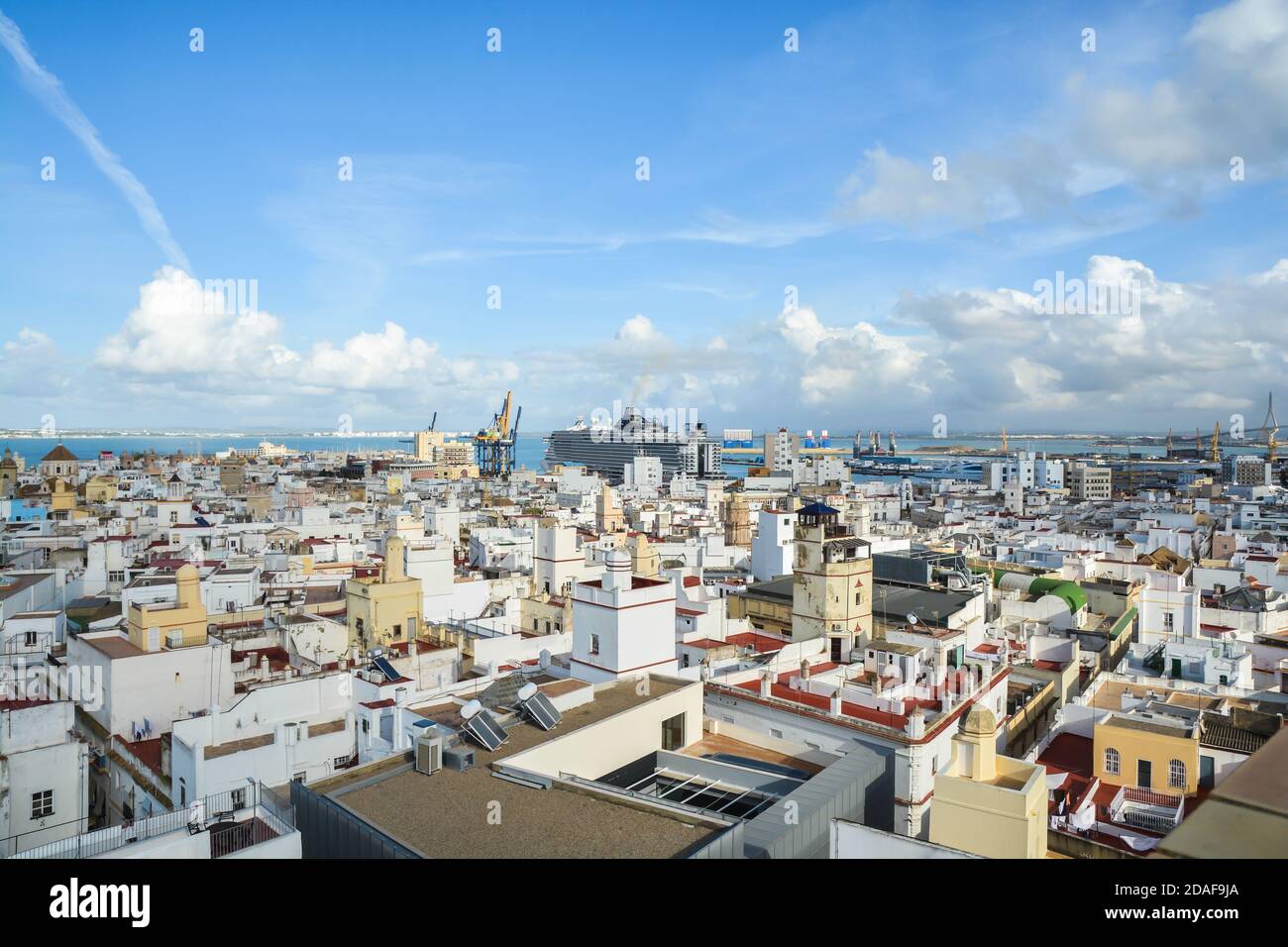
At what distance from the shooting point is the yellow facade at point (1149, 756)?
1090cm

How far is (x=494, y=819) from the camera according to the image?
7.12m

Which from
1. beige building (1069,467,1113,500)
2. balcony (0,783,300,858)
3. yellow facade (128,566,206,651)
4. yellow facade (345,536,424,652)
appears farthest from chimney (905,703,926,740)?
beige building (1069,467,1113,500)

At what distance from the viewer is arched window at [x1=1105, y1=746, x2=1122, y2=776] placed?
447 inches

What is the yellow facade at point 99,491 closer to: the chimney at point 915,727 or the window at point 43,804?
the window at point 43,804

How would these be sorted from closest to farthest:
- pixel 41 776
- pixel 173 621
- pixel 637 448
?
pixel 41 776, pixel 173 621, pixel 637 448

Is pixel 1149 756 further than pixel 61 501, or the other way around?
pixel 61 501

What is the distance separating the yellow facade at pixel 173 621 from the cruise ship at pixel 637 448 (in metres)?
96.0

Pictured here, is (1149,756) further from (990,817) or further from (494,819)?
(494,819)

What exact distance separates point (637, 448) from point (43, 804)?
103 m

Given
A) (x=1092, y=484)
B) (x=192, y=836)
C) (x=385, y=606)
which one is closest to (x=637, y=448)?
(x=1092, y=484)

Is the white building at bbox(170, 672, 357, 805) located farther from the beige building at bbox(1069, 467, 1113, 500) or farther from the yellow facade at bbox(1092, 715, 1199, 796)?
the beige building at bbox(1069, 467, 1113, 500)

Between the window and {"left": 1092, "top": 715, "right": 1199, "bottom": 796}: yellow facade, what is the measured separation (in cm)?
1404
